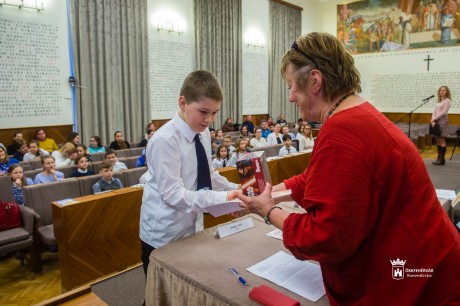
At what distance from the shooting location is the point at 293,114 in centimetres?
1480

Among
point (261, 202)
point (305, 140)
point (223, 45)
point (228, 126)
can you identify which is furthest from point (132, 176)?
point (223, 45)

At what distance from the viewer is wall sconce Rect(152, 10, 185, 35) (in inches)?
385

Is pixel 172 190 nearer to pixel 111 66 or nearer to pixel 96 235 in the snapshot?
pixel 96 235

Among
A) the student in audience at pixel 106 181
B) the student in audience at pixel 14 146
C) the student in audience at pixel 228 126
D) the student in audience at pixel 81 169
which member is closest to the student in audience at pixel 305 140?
the student in audience at pixel 228 126

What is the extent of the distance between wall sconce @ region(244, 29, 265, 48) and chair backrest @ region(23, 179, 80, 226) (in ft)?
32.0

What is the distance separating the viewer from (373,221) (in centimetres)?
94

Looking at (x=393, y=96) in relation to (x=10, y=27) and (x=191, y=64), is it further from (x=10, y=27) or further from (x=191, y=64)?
(x=10, y=27)

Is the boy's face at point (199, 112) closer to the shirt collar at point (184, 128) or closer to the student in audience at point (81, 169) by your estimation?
the shirt collar at point (184, 128)

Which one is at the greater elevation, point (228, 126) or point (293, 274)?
point (228, 126)

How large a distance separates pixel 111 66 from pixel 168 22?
2234 millimetres

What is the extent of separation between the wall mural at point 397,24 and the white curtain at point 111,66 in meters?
8.44

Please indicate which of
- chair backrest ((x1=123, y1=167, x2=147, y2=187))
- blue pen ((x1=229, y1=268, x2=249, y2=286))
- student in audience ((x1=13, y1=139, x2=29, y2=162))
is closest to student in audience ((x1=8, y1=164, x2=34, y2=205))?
chair backrest ((x1=123, y1=167, x2=147, y2=187))

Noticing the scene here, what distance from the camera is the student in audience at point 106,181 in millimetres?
4250

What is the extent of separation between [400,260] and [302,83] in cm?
56
